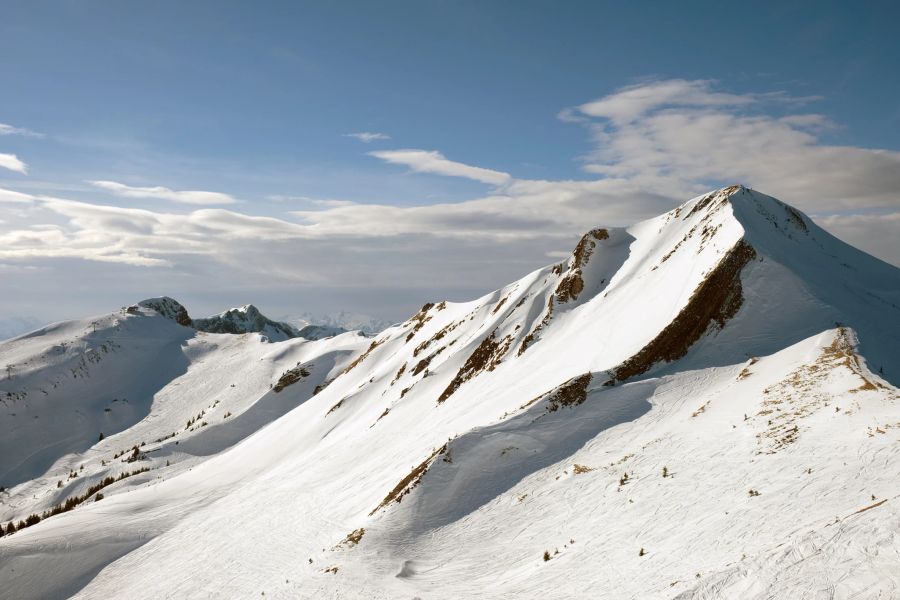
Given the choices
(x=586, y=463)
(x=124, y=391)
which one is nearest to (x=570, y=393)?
(x=586, y=463)

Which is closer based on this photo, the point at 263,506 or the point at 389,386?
the point at 263,506

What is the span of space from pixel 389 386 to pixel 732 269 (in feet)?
112

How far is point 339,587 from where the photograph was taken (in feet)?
63.1

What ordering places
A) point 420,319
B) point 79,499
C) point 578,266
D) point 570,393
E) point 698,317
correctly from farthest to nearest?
point 420,319
point 578,266
point 79,499
point 698,317
point 570,393

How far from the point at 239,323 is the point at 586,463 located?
6018 inches

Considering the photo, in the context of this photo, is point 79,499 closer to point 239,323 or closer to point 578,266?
point 578,266

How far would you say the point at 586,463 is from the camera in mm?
22844

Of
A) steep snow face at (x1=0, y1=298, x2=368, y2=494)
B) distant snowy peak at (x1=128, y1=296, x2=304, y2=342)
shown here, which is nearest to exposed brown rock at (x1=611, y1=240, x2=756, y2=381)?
steep snow face at (x1=0, y1=298, x2=368, y2=494)

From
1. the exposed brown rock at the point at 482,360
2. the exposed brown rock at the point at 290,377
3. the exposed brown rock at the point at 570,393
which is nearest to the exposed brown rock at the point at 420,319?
the exposed brown rock at the point at 290,377

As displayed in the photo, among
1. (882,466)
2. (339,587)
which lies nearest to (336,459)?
(339,587)

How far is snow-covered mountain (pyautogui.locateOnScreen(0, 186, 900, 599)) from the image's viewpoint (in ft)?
47.9

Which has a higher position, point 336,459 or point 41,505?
point 336,459

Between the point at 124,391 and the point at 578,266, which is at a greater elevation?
the point at 578,266

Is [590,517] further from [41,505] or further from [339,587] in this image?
[41,505]
